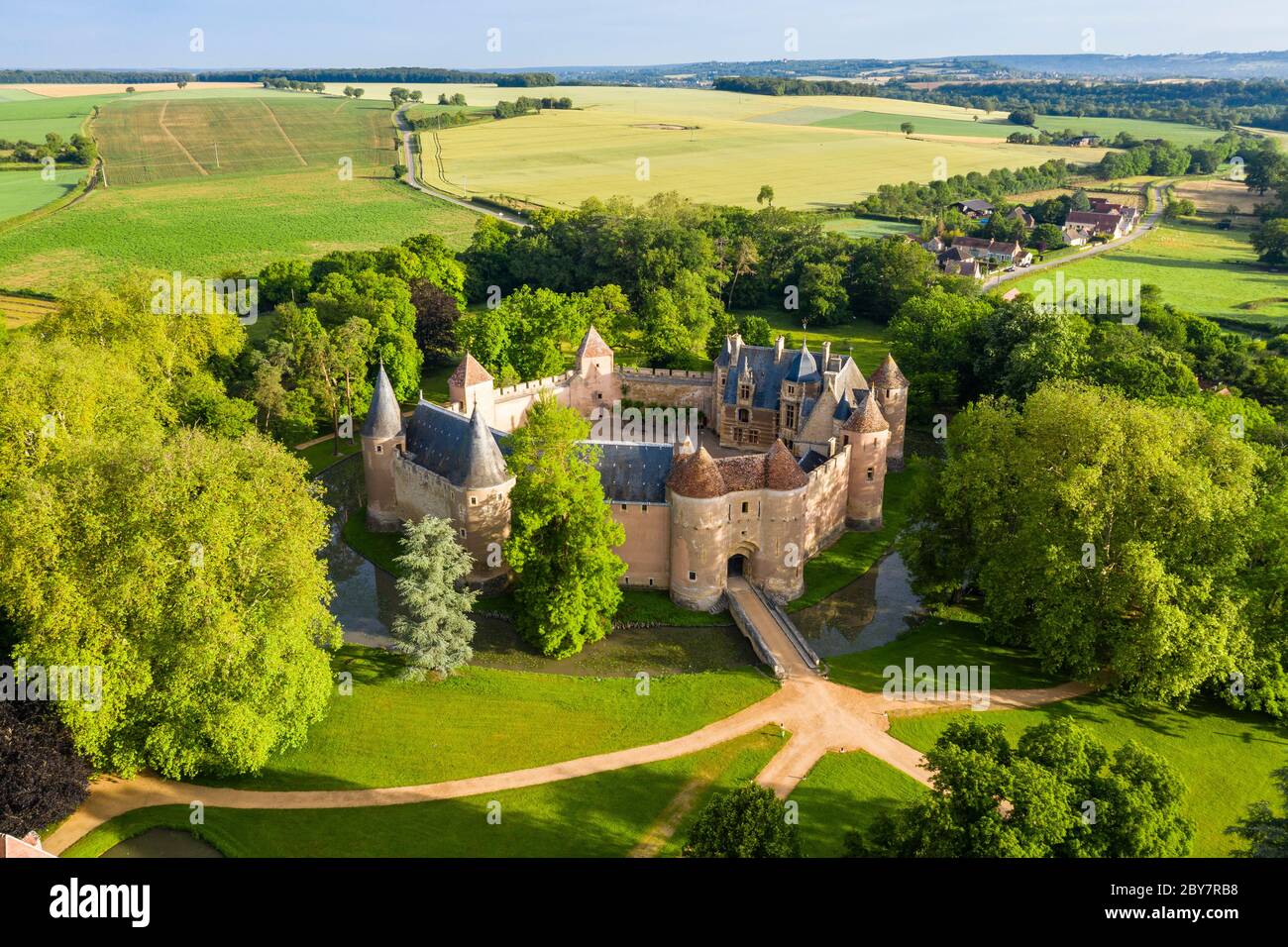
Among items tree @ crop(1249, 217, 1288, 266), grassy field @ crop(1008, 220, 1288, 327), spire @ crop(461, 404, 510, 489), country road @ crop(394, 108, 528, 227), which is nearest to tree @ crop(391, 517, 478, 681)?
spire @ crop(461, 404, 510, 489)

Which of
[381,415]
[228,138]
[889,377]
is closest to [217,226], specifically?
[228,138]

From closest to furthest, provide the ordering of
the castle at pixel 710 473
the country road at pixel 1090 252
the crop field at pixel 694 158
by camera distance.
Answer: the castle at pixel 710 473
the country road at pixel 1090 252
the crop field at pixel 694 158

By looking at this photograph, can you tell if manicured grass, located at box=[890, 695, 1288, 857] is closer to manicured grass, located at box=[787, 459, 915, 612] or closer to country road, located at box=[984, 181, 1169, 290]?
manicured grass, located at box=[787, 459, 915, 612]

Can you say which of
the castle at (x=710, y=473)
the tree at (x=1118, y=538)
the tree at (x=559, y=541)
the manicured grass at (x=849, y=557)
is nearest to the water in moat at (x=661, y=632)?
the manicured grass at (x=849, y=557)

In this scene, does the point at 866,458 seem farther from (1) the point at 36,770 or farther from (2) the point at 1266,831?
(1) the point at 36,770

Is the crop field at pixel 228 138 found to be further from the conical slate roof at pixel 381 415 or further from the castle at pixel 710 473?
the castle at pixel 710 473

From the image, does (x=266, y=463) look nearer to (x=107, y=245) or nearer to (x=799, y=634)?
(x=799, y=634)
